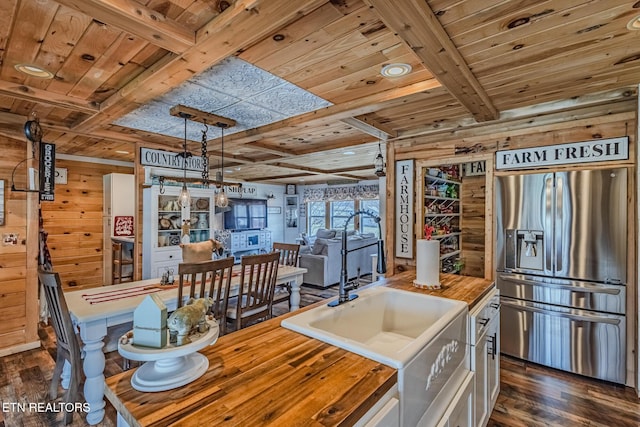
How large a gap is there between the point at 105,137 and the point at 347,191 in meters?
6.14

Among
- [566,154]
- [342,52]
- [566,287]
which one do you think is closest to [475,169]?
[566,154]

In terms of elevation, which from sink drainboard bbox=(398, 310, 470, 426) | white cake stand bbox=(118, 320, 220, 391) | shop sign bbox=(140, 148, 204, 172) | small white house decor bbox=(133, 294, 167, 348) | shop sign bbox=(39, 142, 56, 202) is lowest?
sink drainboard bbox=(398, 310, 470, 426)

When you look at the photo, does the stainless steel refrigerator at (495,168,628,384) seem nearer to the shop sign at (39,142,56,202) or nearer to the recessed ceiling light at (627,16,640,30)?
the recessed ceiling light at (627,16,640,30)

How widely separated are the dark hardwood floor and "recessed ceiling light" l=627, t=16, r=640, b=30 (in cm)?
244

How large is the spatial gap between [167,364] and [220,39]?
56.7 inches

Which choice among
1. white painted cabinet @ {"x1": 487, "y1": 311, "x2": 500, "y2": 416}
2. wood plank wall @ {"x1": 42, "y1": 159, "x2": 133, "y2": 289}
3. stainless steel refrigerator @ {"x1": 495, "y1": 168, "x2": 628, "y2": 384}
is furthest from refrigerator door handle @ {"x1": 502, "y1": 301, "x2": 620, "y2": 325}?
wood plank wall @ {"x1": 42, "y1": 159, "x2": 133, "y2": 289}

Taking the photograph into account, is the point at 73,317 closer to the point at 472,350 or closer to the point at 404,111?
the point at 472,350

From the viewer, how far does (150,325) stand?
3.15 ft

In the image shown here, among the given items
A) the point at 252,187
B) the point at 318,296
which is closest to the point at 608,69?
the point at 318,296

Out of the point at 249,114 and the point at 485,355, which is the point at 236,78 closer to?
the point at 249,114

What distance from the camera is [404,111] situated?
286cm

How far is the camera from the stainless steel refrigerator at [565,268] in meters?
2.49

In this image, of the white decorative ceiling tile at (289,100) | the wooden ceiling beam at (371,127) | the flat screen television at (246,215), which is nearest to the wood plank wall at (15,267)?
the white decorative ceiling tile at (289,100)

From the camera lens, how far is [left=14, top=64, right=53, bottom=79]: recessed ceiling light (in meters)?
1.96
